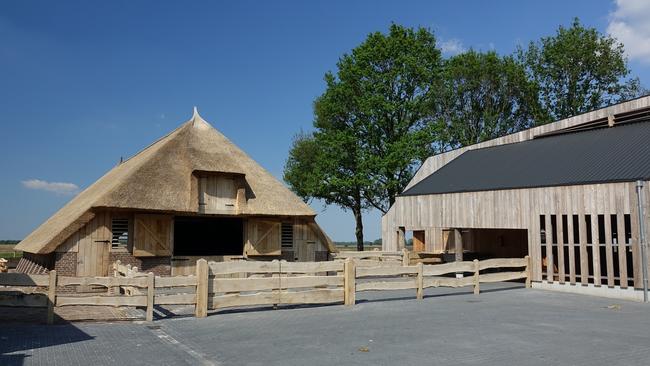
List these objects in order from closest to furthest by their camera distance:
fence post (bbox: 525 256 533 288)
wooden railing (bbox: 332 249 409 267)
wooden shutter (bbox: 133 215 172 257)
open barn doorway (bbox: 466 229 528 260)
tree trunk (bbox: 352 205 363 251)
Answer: fence post (bbox: 525 256 533 288), wooden shutter (bbox: 133 215 172 257), wooden railing (bbox: 332 249 409 267), open barn doorway (bbox: 466 229 528 260), tree trunk (bbox: 352 205 363 251)

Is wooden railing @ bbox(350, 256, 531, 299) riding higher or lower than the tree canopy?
lower

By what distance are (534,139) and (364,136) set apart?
17.8 meters

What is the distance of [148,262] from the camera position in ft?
68.6

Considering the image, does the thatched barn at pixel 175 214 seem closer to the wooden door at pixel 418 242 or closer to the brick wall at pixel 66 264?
the brick wall at pixel 66 264

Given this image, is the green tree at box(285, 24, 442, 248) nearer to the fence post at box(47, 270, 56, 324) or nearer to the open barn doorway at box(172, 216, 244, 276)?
the open barn doorway at box(172, 216, 244, 276)

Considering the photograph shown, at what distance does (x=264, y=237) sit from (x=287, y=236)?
1.54 m

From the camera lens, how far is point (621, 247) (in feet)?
54.0

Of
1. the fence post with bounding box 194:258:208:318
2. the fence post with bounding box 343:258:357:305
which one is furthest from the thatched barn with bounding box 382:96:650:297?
the fence post with bounding box 194:258:208:318

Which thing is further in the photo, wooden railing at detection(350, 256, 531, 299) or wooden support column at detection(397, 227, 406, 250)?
wooden support column at detection(397, 227, 406, 250)

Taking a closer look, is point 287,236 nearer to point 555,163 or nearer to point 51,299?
point 555,163

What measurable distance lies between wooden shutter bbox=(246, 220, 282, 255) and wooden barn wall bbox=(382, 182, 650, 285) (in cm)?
600

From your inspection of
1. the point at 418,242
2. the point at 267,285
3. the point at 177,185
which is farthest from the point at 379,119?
the point at 267,285

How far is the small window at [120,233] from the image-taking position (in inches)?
810

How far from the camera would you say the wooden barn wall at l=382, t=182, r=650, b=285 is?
54.7ft
